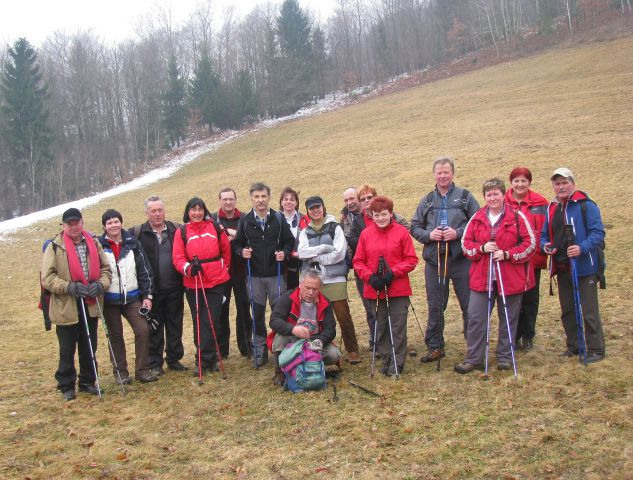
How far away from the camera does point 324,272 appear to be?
262 inches

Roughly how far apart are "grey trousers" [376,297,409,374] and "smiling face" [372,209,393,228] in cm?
86

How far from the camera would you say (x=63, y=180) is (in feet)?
163

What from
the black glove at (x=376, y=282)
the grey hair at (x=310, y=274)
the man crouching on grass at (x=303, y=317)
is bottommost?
the man crouching on grass at (x=303, y=317)

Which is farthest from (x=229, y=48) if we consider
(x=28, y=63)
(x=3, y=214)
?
(x=3, y=214)

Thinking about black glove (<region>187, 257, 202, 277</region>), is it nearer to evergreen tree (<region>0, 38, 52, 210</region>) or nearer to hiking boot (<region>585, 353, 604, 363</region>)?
hiking boot (<region>585, 353, 604, 363</region>)

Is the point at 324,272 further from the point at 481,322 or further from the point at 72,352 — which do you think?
the point at 72,352

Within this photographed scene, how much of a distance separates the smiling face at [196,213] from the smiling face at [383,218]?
2151mm

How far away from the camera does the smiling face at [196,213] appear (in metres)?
6.67

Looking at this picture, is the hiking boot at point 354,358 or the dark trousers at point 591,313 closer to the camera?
the dark trousers at point 591,313

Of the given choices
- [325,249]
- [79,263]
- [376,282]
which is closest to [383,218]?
[376,282]

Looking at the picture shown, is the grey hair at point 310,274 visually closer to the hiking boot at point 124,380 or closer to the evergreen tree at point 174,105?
the hiking boot at point 124,380

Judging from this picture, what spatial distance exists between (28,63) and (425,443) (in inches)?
2087

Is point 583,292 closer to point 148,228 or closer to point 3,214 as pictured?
point 148,228

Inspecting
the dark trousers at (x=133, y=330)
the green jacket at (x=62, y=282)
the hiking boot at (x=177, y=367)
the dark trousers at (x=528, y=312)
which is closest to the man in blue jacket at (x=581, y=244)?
the dark trousers at (x=528, y=312)
